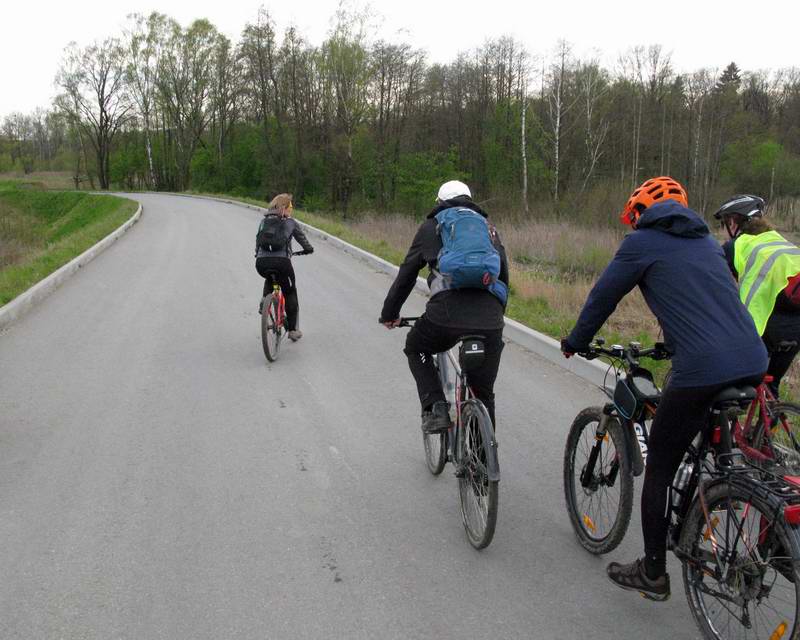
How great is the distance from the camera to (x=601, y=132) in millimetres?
41750

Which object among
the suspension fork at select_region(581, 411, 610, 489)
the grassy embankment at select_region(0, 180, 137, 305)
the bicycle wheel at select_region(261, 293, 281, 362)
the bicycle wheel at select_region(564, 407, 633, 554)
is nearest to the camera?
the bicycle wheel at select_region(564, 407, 633, 554)

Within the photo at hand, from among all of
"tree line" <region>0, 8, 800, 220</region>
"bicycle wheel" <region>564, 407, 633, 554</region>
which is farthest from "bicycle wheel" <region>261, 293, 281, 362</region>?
"tree line" <region>0, 8, 800, 220</region>

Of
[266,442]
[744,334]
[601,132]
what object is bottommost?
[266,442]

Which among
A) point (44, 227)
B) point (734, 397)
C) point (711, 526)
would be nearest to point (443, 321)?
point (734, 397)

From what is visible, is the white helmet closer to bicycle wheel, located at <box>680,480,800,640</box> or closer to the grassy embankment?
bicycle wheel, located at <box>680,480,800,640</box>

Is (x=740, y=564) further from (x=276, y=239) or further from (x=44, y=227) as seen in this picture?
(x=44, y=227)

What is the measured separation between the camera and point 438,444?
4.57m

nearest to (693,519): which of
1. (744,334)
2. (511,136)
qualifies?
(744,334)

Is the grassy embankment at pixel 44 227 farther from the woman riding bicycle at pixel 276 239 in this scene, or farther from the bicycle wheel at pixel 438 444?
the bicycle wheel at pixel 438 444

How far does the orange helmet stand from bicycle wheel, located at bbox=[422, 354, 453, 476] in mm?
1525

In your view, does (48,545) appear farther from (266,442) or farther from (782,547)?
(782,547)

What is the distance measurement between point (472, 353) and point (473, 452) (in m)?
0.54

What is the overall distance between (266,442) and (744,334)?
3.51m

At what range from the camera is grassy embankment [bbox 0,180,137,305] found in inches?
506
